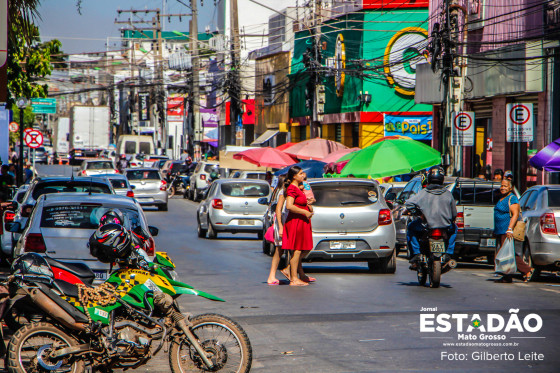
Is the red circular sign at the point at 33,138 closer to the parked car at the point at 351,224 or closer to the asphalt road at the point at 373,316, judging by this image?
the asphalt road at the point at 373,316

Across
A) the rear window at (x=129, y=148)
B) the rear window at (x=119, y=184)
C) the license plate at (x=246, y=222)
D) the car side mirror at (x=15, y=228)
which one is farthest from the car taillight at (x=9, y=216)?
the rear window at (x=129, y=148)

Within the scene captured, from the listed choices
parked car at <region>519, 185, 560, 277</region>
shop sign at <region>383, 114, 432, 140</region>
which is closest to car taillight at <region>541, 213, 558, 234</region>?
parked car at <region>519, 185, 560, 277</region>

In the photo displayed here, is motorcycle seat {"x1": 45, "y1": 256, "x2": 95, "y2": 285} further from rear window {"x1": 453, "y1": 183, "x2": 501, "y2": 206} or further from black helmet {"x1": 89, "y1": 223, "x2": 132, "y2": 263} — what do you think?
rear window {"x1": 453, "y1": 183, "x2": 501, "y2": 206}

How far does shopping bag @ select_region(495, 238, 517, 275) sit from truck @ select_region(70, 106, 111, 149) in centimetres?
6620

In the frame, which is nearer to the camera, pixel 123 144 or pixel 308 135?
pixel 308 135

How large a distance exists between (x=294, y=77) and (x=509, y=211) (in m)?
39.9

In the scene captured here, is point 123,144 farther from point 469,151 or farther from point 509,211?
point 509,211

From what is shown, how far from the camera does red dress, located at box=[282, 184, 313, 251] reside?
14.3 metres

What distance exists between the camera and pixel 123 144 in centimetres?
6919

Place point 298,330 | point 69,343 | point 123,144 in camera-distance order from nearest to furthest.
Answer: point 69,343
point 298,330
point 123,144

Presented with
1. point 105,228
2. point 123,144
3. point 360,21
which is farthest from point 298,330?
point 123,144

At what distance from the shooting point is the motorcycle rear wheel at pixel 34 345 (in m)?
7.05

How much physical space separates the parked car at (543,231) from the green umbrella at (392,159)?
28.4ft

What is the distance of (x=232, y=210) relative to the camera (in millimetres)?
25500
